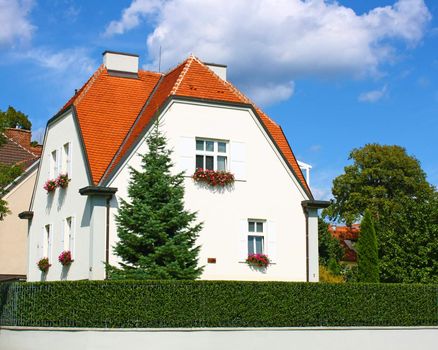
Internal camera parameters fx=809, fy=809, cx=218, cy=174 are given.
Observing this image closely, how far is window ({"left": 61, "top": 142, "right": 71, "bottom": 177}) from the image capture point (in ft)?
103

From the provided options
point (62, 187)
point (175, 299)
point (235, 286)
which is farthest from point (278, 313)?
point (62, 187)

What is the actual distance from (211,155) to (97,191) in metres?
4.71

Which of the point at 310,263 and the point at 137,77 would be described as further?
the point at 137,77

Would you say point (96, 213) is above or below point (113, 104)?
below

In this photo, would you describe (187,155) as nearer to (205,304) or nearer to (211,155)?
(211,155)

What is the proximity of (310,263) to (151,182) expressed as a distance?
8.52 metres

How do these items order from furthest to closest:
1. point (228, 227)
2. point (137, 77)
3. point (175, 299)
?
point (137, 77) < point (228, 227) < point (175, 299)

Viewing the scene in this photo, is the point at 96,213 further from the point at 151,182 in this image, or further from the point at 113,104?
the point at 113,104

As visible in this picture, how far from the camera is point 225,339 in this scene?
78.3ft

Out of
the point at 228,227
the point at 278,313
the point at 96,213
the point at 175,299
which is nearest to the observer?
the point at 175,299

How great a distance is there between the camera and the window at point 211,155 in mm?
29906

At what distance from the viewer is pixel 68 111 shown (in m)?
31.9

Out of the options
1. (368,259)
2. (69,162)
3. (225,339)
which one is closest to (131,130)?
(69,162)

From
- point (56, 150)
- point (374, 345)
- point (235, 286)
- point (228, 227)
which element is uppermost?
point (56, 150)
